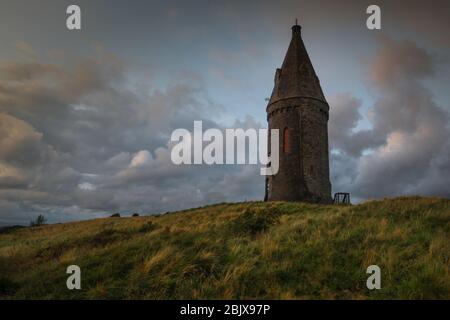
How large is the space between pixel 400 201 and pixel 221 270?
9.66 metres

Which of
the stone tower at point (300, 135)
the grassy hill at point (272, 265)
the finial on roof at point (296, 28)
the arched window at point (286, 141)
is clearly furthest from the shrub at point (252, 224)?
the finial on roof at point (296, 28)

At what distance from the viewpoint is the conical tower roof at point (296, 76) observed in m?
26.3

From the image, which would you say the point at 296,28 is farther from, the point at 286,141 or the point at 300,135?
the point at 286,141

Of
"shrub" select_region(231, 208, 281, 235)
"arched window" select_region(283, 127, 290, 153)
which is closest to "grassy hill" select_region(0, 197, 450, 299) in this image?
"shrub" select_region(231, 208, 281, 235)

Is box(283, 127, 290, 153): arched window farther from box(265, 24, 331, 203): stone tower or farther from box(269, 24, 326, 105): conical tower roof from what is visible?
box(269, 24, 326, 105): conical tower roof

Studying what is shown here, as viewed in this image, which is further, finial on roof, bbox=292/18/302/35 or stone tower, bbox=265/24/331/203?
finial on roof, bbox=292/18/302/35

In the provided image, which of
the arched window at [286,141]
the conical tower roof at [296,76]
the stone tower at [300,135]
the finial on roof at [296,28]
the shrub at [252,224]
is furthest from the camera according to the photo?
the finial on roof at [296,28]

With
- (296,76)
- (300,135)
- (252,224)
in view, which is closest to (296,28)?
(296,76)

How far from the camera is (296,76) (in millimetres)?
26812

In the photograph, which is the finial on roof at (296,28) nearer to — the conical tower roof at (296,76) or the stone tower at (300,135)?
the conical tower roof at (296,76)

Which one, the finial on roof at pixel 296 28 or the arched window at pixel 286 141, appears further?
the finial on roof at pixel 296 28

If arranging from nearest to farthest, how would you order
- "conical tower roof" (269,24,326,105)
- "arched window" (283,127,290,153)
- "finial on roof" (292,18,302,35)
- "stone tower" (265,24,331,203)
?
"stone tower" (265,24,331,203) → "arched window" (283,127,290,153) → "conical tower roof" (269,24,326,105) → "finial on roof" (292,18,302,35)

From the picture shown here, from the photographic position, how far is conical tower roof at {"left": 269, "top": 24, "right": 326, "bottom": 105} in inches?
1037

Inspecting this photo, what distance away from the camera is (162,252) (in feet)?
23.2
